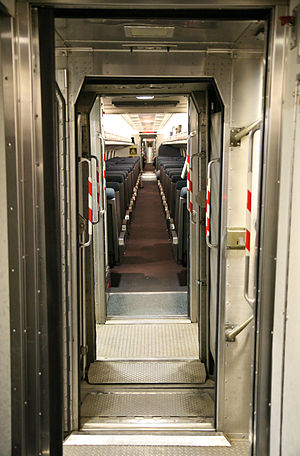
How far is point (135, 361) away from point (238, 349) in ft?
4.53

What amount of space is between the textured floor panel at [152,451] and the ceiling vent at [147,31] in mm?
2642

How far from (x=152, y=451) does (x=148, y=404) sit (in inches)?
25.6

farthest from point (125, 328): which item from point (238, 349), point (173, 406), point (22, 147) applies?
point (22, 147)

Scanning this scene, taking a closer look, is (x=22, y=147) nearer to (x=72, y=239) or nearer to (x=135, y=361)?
(x=72, y=239)

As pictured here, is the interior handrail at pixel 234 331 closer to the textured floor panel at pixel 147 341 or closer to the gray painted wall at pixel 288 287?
the gray painted wall at pixel 288 287

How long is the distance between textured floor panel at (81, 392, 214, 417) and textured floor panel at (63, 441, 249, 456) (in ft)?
1.57

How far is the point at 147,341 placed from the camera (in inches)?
181

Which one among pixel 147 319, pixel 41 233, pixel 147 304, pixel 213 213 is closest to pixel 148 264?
pixel 147 304

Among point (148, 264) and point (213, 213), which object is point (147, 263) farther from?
point (213, 213)

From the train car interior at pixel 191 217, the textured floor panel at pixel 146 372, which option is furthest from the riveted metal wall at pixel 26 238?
the textured floor panel at pixel 146 372

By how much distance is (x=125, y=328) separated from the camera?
4910 millimetres

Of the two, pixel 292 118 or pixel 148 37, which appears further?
pixel 148 37

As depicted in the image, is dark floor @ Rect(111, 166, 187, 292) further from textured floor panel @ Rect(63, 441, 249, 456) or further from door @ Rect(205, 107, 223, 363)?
textured floor panel @ Rect(63, 441, 249, 456)

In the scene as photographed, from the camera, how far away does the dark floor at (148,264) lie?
20.6ft
